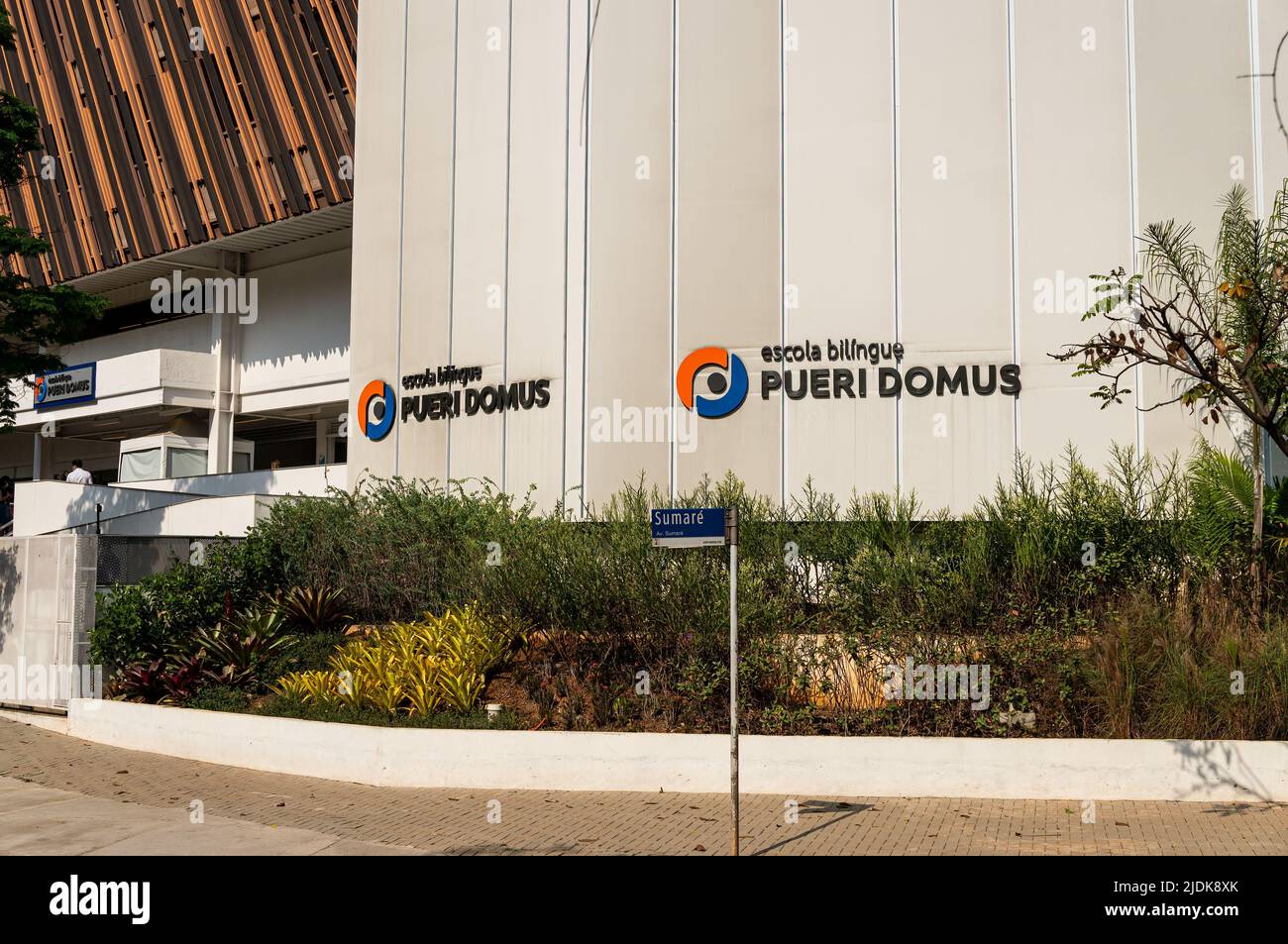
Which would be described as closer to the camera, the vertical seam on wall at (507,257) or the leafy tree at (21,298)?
the leafy tree at (21,298)

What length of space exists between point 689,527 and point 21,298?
14873mm

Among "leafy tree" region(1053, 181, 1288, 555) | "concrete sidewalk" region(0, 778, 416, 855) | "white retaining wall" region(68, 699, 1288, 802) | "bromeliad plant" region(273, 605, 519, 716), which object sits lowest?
"concrete sidewalk" region(0, 778, 416, 855)

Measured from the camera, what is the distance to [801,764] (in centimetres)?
1073

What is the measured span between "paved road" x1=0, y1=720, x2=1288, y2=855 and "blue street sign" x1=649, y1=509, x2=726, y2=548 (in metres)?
2.32

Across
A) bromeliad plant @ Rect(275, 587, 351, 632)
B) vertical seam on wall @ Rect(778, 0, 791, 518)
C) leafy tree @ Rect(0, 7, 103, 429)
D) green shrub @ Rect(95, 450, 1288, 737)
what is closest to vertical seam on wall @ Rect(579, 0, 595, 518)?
vertical seam on wall @ Rect(778, 0, 791, 518)

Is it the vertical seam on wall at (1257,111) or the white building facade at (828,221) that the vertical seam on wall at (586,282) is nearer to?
the white building facade at (828,221)

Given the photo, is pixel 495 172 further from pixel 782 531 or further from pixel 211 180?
pixel 211 180

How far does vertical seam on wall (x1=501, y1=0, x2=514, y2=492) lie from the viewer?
19.9 m

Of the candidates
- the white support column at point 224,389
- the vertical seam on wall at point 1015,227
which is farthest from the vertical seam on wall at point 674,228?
the white support column at point 224,389

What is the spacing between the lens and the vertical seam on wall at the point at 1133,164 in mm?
16984

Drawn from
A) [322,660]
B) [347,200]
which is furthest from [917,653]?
[347,200]

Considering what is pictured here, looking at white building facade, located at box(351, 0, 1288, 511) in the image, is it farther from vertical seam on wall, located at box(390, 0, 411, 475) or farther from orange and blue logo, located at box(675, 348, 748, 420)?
vertical seam on wall, located at box(390, 0, 411, 475)

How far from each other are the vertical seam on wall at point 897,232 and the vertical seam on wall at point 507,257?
641 centimetres
